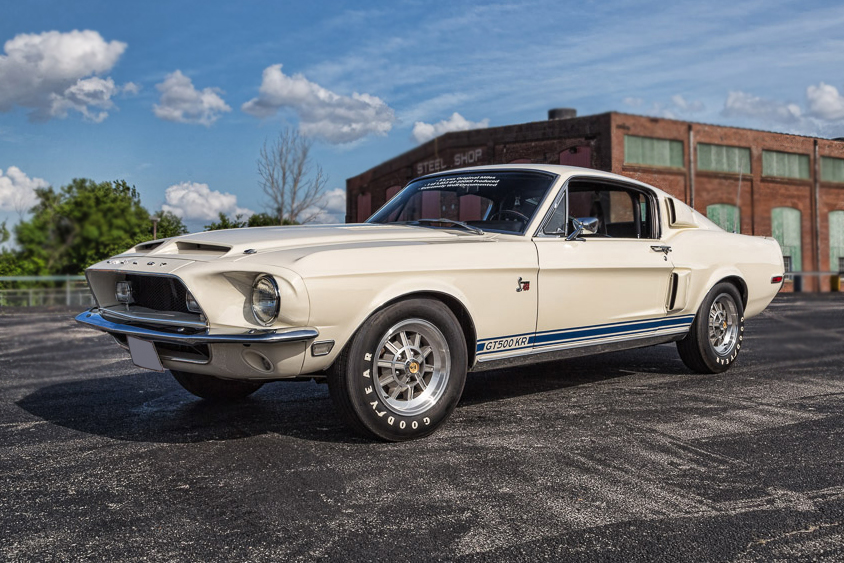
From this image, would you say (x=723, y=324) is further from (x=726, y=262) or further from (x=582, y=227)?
(x=582, y=227)

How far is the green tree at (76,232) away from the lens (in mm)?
8477

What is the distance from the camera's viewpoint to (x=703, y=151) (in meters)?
31.1

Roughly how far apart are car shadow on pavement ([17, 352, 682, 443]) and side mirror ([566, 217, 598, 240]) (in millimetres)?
1273

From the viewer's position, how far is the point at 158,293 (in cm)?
415

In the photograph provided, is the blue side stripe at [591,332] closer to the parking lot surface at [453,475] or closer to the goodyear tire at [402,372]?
the goodyear tire at [402,372]

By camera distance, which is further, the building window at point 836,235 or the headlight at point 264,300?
the building window at point 836,235

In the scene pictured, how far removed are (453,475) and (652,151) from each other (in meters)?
28.3

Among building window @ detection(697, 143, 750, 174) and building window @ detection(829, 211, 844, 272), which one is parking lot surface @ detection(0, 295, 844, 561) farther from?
building window @ detection(829, 211, 844, 272)

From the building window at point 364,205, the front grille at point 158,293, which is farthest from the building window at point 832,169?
the front grille at point 158,293

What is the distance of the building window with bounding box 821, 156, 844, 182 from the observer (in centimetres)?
3469

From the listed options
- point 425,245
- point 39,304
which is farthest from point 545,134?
point 425,245

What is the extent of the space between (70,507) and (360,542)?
1324 mm

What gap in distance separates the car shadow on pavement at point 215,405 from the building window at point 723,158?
26.7 meters

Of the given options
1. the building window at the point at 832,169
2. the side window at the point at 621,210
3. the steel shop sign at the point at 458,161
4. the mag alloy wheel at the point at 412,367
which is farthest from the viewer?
the building window at the point at 832,169
